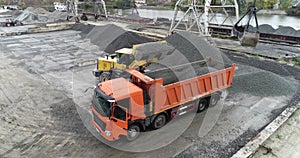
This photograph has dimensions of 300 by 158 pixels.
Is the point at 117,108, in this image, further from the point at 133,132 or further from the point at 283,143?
the point at 283,143

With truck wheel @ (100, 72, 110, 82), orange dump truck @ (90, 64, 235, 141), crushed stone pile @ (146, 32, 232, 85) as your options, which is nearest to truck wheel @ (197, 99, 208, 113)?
orange dump truck @ (90, 64, 235, 141)

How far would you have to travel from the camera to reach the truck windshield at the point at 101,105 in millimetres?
6043

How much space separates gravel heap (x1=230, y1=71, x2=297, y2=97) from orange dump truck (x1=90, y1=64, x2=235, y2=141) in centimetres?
342

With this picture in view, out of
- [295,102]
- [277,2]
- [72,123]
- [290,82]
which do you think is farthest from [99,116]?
[277,2]

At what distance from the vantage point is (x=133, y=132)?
6.52 m

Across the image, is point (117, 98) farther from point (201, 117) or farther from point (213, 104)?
point (213, 104)

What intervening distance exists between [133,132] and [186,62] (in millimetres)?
4247

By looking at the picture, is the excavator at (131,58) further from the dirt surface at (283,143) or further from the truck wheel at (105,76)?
the dirt surface at (283,143)

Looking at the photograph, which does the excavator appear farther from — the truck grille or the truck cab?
the truck cab

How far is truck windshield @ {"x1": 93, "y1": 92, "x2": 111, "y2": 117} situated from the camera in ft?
19.8

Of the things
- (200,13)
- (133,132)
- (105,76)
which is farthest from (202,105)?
(200,13)

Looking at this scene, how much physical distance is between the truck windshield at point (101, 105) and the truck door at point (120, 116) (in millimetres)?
165

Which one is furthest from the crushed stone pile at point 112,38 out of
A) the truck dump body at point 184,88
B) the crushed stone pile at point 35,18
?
the crushed stone pile at point 35,18

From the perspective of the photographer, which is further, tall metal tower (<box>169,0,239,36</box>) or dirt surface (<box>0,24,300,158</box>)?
tall metal tower (<box>169,0,239,36</box>)
